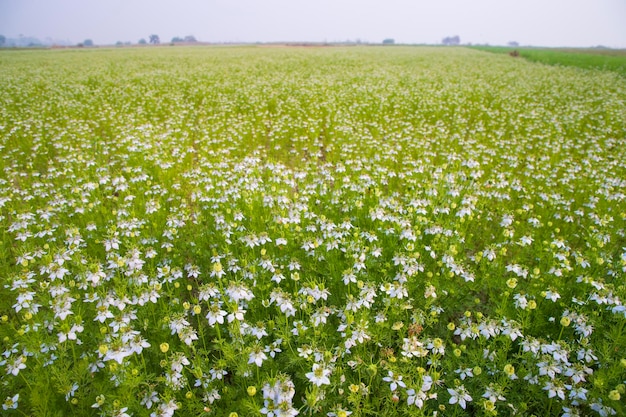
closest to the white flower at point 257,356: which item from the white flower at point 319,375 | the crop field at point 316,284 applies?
the crop field at point 316,284

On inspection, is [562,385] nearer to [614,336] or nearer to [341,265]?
[614,336]

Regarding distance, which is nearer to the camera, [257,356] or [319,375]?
[319,375]

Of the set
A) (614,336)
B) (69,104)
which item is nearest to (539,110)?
(614,336)

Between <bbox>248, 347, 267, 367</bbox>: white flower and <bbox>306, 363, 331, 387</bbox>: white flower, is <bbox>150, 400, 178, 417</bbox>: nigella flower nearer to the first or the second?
<bbox>248, 347, 267, 367</bbox>: white flower

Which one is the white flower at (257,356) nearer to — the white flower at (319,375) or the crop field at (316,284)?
the crop field at (316,284)

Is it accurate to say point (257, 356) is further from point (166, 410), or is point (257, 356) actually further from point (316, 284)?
point (316, 284)

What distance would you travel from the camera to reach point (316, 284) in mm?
4234

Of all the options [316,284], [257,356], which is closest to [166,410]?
[257,356]

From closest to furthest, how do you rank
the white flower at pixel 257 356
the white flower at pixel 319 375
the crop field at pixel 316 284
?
the white flower at pixel 319 375, the white flower at pixel 257 356, the crop field at pixel 316 284

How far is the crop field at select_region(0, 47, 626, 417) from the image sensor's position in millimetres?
3158

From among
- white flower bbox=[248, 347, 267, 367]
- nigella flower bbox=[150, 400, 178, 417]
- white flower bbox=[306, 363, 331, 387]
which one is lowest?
nigella flower bbox=[150, 400, 178, 417]

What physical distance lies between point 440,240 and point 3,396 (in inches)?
212

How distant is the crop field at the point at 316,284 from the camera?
3.16 m

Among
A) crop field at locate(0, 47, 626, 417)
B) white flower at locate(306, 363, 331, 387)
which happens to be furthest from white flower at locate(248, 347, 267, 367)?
white flower at locate(306, 363, 331, 387)
